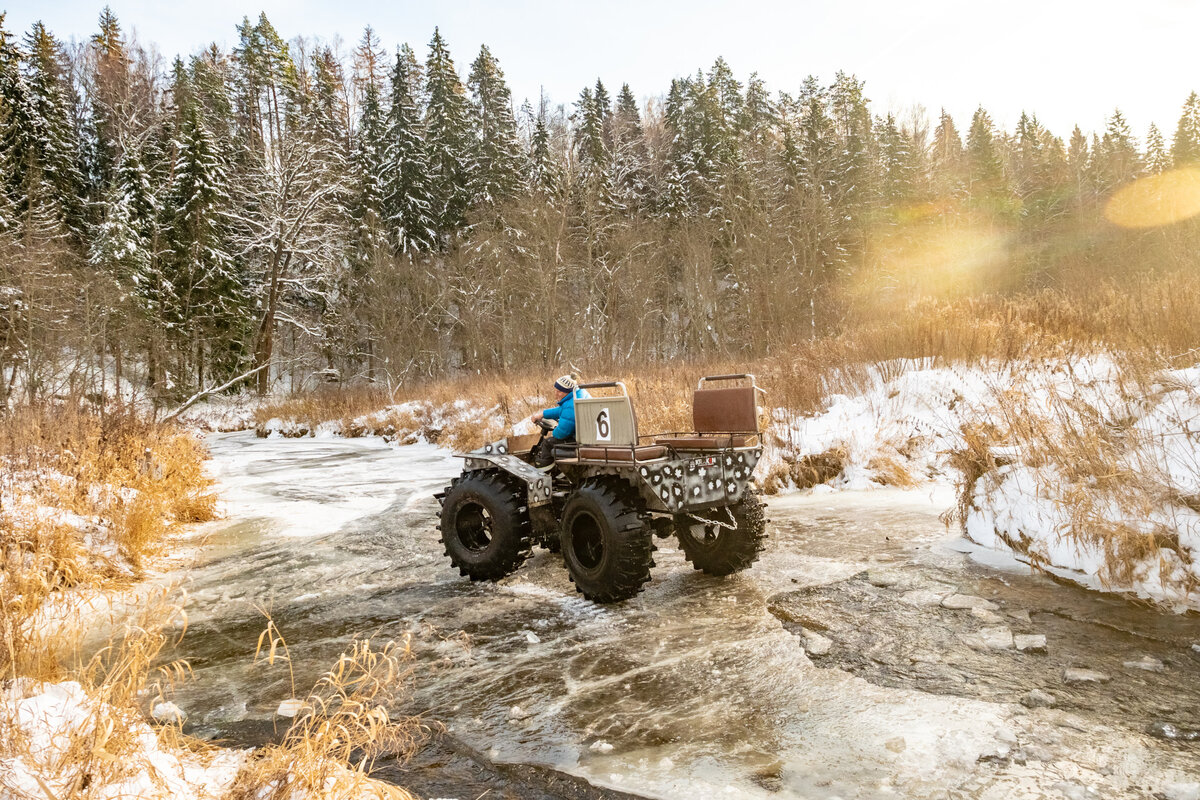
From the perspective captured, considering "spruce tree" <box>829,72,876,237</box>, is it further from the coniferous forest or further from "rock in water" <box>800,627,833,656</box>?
"rock in water" <box>800,627,833,656</box>

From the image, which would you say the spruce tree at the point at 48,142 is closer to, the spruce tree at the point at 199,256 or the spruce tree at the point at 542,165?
the spruce tree at the point at 199,256

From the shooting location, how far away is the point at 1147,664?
10.9ft

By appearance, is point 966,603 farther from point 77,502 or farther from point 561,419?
point 77,502

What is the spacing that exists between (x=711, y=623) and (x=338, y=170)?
Result: 112 feet

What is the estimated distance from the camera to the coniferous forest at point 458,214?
27266 mm

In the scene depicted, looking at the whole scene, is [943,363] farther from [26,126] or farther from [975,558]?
[26,126]

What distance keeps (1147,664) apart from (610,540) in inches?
111

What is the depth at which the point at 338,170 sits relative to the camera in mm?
33125

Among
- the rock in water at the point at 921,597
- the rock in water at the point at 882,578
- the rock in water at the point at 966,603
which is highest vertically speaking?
the rock in water at the point at 882,578

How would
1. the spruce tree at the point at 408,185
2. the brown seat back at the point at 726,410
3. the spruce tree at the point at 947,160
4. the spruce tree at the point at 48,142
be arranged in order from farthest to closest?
the spruce tree at the point at 947,160
the spruce tree at the point at 408,185
the spruce tree at the point at 48,142
the brown seat back at the point at 726,410

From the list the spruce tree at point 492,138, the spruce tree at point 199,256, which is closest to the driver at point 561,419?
the spruce tree at point 199,256

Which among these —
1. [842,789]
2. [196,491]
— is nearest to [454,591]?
[842,789]

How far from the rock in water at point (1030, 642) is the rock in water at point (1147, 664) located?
0.36m

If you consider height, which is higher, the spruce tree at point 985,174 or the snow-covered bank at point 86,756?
the spruce tree at point 985,174
